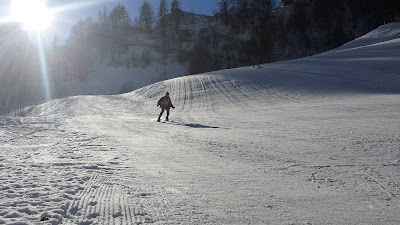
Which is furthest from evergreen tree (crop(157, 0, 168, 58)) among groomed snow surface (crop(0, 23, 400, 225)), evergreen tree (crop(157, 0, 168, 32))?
groomed snow surface (crop(0, 23, 400, 225))

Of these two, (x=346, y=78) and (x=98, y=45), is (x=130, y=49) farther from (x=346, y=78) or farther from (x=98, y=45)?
(x=346, y=78)

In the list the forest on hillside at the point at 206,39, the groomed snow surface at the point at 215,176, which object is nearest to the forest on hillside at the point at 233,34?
the forest on hillside at the point at 206,39

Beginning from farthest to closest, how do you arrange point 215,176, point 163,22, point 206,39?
1. point 163,22
2. point 206,39
3. point 215,176

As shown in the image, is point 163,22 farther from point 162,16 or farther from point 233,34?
point 233,34

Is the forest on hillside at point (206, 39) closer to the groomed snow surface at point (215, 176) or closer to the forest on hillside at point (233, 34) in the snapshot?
the forest on hillside at point (233, 34)

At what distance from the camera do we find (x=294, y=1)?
81.8 m

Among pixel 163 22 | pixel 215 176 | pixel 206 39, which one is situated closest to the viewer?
pixel 215 176

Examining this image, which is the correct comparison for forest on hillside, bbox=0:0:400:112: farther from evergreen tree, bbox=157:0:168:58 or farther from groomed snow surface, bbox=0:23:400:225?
groomed snow surface, bbox=0:23:400:225

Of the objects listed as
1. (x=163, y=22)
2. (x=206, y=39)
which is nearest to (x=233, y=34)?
(x=206, y=39)

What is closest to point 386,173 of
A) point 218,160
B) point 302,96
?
point 218,160

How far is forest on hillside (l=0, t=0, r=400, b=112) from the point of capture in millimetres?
70125

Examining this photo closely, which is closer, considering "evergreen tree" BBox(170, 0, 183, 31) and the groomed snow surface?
the groomed snow surface

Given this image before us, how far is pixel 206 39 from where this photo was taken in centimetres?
7769

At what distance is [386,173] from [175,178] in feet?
12.0
